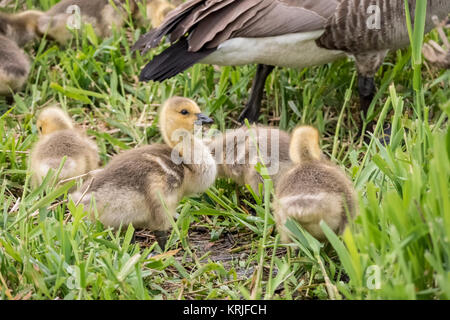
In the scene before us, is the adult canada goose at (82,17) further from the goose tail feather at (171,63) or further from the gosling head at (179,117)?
the gosling head at (179,117)

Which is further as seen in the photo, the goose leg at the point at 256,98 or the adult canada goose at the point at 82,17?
the adult canada goose at the point at 82,17

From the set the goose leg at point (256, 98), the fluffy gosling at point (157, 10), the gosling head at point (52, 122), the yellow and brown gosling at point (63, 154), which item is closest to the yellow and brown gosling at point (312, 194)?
the yellow and brown gosling at point (63, 154)

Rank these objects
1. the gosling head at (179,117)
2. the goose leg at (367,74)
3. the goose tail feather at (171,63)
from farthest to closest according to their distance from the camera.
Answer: the goose leg at (367,74) → the goose tail feather at (171,63) → the gosling head at (179,117)

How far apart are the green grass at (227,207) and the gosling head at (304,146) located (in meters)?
0.24

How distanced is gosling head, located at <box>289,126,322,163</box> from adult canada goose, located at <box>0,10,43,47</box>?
2843 mm

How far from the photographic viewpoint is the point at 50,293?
2.64 m

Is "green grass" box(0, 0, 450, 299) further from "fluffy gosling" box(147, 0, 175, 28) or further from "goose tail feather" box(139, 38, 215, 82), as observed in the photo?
"goose tail feather" box(139, 38, 215, 82)

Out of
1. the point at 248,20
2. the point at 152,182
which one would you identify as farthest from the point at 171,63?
the point at 152,182

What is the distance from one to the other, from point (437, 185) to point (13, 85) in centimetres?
323

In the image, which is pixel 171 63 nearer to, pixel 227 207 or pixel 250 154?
pixel 250 154

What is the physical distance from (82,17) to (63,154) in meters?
2.11

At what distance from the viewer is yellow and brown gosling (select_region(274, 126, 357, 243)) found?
2.79 m

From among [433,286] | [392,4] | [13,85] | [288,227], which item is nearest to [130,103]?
[13,85]

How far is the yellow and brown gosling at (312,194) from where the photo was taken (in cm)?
279
